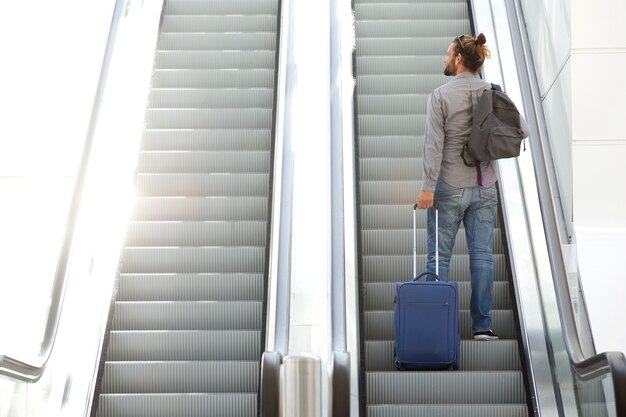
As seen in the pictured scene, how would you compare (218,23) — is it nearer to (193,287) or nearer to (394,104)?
(394,104)

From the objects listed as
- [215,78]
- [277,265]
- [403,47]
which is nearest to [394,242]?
[277,265]

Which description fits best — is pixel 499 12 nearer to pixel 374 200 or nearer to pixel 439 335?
pixel 374 200

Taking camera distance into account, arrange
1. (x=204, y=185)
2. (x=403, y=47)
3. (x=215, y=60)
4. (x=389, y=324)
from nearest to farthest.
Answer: (x=389, y=324) → (x=204, y=185) → (x=215, y=60) → (x=403, y=47)

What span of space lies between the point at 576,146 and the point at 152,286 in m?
2.72

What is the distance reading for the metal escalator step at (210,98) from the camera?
27.7 feet

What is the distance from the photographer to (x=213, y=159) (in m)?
7.80

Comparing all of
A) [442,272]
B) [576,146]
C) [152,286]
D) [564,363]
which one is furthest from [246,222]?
[564,363]

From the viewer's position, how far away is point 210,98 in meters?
8.50

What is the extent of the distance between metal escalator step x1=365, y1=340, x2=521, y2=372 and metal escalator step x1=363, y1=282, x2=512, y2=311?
540 mm

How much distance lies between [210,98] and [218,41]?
922 millimetres

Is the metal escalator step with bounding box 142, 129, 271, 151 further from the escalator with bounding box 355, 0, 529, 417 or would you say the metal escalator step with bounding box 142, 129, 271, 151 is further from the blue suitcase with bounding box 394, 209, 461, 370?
the blue suitcase with bounding box 394, 209, 461, 370

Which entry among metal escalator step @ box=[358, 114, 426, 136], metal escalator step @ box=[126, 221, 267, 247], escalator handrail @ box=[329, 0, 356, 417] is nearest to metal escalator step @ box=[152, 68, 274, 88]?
escalator handrail @ box=[329, 0, 356, 417]

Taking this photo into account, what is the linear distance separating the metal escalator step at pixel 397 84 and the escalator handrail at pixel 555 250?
4.51 feet

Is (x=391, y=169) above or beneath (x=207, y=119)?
beneath
